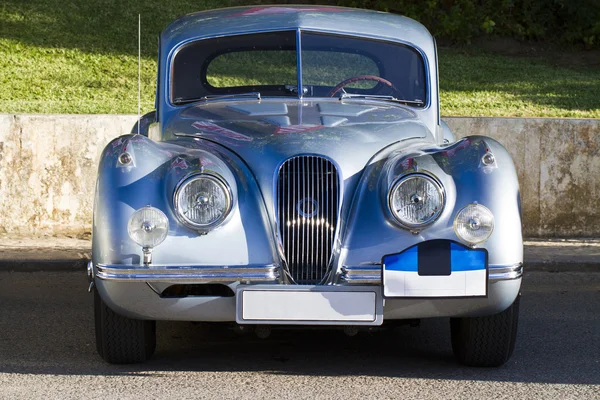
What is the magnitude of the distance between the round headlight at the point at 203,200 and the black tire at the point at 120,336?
23.3 inches

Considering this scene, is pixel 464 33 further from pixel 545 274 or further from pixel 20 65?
pixel 545 274

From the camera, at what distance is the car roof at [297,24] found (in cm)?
590

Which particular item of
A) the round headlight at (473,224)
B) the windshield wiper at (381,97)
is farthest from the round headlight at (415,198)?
the windshield wiper at (381,97)

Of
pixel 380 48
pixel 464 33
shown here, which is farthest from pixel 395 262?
pixel 464 33

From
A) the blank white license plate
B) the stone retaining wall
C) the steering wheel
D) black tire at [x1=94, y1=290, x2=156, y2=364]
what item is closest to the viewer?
the blank white license plate

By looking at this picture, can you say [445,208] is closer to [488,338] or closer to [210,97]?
[488,338]

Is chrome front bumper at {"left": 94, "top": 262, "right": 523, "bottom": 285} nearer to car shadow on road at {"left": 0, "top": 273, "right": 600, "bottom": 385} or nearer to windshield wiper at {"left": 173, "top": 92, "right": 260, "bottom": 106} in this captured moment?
car shadow on road at {"left": 0, "top": 273, "right": 600, "bottom": 385}

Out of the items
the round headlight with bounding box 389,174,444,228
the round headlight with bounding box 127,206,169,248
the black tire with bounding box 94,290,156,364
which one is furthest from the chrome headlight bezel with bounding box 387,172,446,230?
the black tire with bounding box 94,290,156,364

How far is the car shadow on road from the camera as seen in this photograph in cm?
469

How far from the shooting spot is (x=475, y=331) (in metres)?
4.66

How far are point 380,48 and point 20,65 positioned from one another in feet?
24.1

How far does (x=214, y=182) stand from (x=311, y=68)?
5.16 feet

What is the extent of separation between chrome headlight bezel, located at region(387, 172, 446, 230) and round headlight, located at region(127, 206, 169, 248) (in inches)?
37.2

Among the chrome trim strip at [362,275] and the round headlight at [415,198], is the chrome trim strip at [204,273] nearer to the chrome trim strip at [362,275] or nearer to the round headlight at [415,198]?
the chrome trim strip at [362,275]
